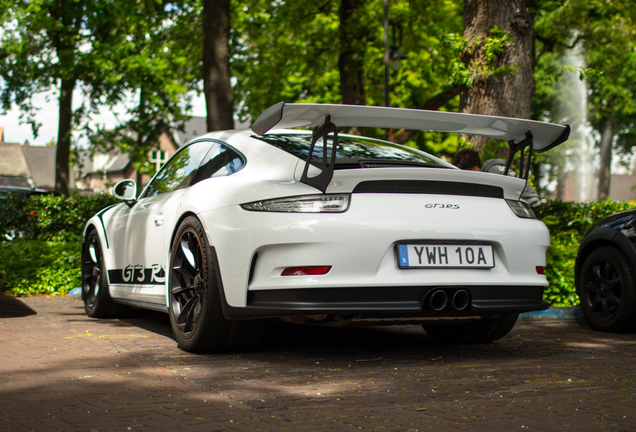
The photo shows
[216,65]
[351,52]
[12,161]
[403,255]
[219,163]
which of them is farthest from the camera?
[12,161]

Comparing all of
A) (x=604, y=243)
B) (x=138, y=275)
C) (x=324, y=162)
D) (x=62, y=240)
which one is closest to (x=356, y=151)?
(x=324, y=162)

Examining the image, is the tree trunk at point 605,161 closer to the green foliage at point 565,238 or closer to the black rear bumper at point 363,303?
the green foliage at point 565,238

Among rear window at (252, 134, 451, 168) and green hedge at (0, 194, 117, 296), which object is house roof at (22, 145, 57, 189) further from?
rear window at (252, 134, 451, 168)

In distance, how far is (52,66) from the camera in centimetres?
2195

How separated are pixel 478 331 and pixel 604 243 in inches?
78.8

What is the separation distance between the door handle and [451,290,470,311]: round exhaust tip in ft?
7.32

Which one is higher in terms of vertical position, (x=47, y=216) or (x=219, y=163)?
(x=219, y=163)

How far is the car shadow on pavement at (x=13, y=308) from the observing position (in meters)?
6.74

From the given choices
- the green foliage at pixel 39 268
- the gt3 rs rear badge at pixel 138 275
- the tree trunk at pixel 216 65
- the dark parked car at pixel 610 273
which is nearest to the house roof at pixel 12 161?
the tree trunk at pixel 216 65

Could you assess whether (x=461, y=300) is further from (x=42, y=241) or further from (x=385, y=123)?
(x=42, y=241)

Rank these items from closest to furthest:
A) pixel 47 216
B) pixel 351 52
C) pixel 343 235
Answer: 1. pixel 343 235
2. pixel 47 216
3. pixel 351 52

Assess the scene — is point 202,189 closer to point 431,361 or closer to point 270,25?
point 431,361

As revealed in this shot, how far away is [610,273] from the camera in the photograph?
6.37 meters

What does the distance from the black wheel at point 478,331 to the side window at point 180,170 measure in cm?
226
